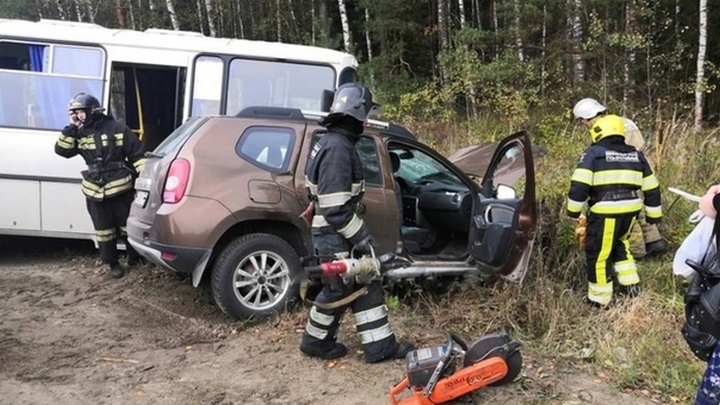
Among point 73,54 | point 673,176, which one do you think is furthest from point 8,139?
point 673,176

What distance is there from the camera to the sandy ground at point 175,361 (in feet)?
11.6

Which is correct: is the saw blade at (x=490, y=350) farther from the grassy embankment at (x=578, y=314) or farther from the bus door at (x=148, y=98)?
the bus door at (x=148, y=98)

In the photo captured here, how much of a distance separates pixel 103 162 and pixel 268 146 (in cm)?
215

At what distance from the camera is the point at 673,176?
724cm

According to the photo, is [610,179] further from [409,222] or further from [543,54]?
[543,54]

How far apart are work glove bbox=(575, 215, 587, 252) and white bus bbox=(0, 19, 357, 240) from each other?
3313 mm

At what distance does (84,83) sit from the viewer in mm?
6691

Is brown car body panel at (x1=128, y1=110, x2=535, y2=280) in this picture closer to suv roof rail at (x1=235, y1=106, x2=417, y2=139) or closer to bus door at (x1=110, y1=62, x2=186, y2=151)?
suv roof rail at (x1=235, y1=106, x2=417, y2=139)

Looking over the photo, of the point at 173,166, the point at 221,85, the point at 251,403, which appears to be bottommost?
the point at 251,403

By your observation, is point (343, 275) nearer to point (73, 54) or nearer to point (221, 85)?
point (221, 85)

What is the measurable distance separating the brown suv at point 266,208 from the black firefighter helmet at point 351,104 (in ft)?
3.34

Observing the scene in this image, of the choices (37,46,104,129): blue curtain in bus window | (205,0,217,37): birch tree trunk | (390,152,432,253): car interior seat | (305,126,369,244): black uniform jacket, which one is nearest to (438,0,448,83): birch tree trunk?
(205,0,217,37): birch tree trunk

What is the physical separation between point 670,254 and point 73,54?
648 cm


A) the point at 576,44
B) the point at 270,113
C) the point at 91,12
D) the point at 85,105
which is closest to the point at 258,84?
the point at 85,105
